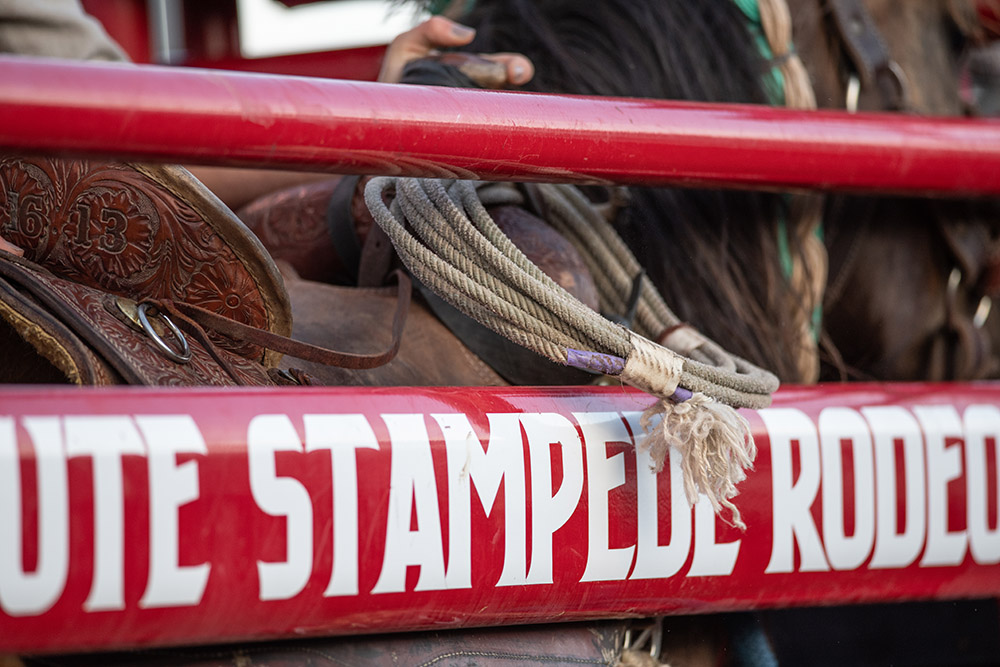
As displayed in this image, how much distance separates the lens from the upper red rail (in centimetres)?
62

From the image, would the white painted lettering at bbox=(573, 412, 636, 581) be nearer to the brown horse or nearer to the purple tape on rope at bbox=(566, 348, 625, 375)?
the purple tape on rope at bbox=(566, 348, 625, 375)

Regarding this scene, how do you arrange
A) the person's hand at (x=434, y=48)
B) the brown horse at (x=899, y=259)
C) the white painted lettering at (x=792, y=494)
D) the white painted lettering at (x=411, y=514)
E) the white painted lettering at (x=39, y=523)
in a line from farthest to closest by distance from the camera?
the brown horse at (x=899, y=259)
the person's hand at (x=434, y=48)
the white painted lettering at (x=792, y=494)
the white painted lettering at (x=411, y=514)
the white painted lettering at (x=39, y=523)

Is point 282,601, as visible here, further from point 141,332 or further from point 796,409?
point 796,409

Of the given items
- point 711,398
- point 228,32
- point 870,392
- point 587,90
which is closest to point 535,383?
point 711,398

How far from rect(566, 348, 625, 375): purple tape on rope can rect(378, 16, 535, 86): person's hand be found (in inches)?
17.7

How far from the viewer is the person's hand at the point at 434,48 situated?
1101 mm

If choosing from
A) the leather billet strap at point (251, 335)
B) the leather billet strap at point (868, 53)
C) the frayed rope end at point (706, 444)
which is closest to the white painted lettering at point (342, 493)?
the leather billet strap at point (251, 335)

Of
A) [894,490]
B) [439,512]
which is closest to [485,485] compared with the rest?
[439,512]

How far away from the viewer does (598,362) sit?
772 millimetres

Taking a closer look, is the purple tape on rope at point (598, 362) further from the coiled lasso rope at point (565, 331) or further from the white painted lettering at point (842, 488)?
the white painted lettering at point (842, 488)

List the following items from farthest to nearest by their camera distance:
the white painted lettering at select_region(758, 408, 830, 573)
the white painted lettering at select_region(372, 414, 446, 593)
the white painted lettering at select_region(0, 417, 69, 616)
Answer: the white painted lettering at select_region(758, 408, 830, 573) < the white painted lettering at select_region(372, 414, 446, 593) < the white painted lettering at select_region(0, 417, 69, 616)

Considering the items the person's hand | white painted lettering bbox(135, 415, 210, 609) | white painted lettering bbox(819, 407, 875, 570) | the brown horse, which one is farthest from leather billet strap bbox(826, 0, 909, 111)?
white painted lettering bbox(135, 415, 210, 609)

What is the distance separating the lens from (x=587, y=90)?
1228 mm

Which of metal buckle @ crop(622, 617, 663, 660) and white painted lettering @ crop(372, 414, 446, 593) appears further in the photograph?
metal buckle @ crop(622, 617, 663, 660)
